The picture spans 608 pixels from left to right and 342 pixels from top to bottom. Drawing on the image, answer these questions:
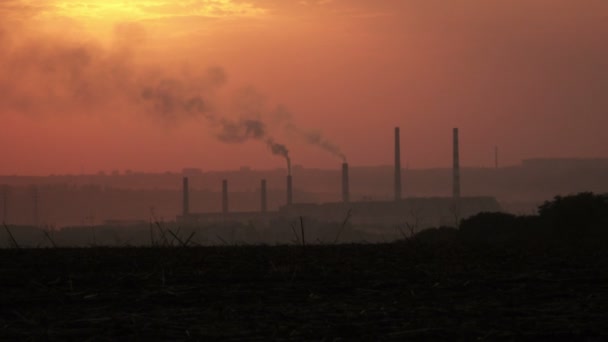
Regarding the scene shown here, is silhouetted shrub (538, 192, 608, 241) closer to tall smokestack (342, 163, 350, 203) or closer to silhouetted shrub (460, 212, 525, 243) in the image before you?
silhouetted shrub (460, 212, 525, 243)

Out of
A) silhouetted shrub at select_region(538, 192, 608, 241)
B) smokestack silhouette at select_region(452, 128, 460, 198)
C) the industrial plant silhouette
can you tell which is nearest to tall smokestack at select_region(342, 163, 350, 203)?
the industrial plant silhouette

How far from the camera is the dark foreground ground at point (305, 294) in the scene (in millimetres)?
5320

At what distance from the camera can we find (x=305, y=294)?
258 inches

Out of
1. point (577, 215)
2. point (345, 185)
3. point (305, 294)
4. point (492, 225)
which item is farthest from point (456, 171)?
point (305, 294)

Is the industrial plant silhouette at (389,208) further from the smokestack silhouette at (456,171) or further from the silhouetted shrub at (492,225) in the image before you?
the silhouetted shrub at (492,225)

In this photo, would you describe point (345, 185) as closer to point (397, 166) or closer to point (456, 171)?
point (397, 166)

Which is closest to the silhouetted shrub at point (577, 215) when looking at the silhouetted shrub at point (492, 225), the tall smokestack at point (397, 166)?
the silhouetted shrub at point (492, 225)

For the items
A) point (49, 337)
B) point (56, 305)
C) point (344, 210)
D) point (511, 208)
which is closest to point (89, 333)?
point (49, 337)

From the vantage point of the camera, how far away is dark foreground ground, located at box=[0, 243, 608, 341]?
5.32 meters

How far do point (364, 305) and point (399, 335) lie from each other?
964mm

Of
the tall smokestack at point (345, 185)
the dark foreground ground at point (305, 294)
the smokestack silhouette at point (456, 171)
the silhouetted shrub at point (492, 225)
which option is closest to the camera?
the dark foreground ground at point (305, 294)

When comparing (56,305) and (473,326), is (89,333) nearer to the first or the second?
(56,305)

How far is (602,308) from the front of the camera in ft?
19.3

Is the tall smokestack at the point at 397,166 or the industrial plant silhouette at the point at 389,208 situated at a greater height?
the tall smokestack at the point at 397,166
